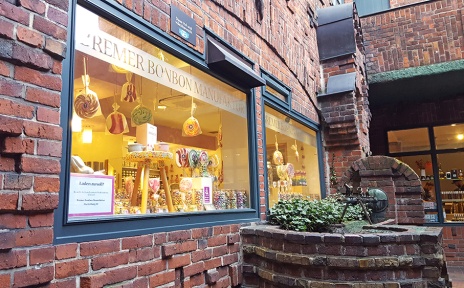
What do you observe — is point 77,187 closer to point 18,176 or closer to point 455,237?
point 18,176

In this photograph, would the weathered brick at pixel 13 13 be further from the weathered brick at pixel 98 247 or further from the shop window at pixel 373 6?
the shop window at pixel 373 6

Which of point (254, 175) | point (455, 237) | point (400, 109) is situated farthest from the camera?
point (400, 109)

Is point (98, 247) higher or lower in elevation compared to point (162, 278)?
higher

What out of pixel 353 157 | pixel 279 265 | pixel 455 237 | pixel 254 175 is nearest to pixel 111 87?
pixel 254 175

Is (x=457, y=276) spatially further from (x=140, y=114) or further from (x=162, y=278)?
(x=140, y=114)

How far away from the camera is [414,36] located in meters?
8.27

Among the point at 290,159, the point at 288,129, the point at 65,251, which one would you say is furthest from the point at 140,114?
the point at 290,159

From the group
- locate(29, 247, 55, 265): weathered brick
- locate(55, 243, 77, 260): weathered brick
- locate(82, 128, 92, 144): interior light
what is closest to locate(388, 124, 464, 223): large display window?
locate(82, 128, 92, 144): interior light

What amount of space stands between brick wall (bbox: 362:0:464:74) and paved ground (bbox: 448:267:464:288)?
172 inches

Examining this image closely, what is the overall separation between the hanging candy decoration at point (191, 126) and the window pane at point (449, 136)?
7.45 metres

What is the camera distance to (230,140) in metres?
4.62

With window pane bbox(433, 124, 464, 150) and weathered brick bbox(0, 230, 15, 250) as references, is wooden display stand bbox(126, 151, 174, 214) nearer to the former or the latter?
weathered brick bbox(0, 230, 15, 250)

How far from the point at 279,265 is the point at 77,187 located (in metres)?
2.02

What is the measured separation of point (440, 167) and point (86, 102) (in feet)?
29.4
